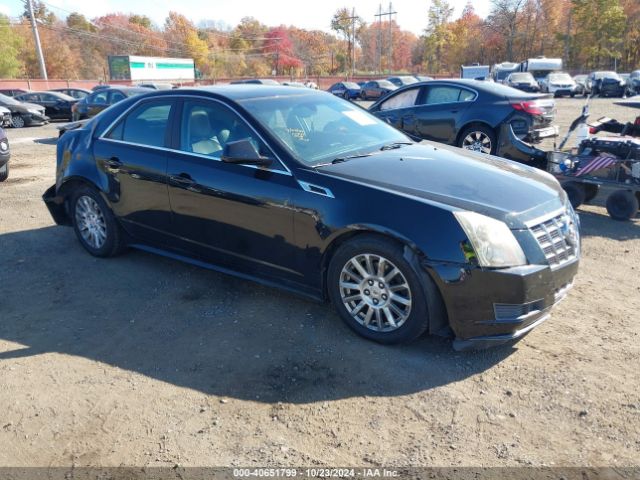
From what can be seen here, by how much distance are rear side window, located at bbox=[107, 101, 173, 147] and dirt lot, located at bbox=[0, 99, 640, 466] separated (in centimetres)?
133

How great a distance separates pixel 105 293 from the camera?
483cm

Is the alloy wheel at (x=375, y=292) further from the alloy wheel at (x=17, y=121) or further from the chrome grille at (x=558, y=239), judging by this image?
the alloy wheel at (x=17, y=121)

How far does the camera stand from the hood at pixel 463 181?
11.6ft

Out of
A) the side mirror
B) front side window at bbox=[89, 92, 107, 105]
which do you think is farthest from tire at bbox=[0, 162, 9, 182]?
the side mirror

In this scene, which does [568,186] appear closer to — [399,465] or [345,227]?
[345,227]

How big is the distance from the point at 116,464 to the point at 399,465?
1.43m

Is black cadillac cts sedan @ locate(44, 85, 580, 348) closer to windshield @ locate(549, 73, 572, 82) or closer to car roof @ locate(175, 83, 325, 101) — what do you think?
car roof @ locate(175, 83, 325, 101)

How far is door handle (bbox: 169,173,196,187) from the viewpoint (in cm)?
457

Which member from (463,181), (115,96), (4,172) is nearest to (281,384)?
(463,181)

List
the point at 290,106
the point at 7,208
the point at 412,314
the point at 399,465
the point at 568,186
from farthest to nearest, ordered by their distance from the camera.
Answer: the point at 7,208, the point at 568,186, the point at 290,106, the point at 412,314, the point at 399,465

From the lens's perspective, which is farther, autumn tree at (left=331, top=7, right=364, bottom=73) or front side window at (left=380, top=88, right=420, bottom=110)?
autumn tree at (left=331, top=7, right=364, bottom=73)

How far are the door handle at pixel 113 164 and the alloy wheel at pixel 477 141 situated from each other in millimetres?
6197

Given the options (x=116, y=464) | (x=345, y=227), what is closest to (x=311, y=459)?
(x=116, y=464)

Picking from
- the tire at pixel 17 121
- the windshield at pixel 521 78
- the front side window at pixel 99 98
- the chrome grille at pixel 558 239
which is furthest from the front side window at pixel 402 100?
the windshield at pixel 521 78
